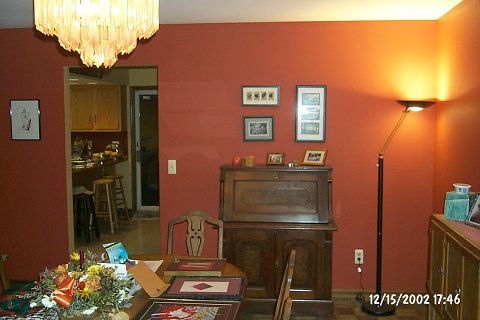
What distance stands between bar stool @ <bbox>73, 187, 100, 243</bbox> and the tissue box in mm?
4281

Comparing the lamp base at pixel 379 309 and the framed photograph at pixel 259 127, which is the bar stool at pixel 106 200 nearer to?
the framed photograph at pixel 259 127

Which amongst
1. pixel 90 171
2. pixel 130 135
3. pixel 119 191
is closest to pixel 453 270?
pixel 90 171

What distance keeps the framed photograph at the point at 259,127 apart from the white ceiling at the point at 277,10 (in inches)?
33.5

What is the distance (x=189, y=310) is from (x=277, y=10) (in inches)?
100

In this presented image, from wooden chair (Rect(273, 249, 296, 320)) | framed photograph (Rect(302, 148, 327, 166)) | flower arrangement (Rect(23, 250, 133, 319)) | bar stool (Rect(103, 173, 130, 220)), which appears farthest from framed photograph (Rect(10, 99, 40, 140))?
wooden chair (Rect(273, 249, 296, 320))

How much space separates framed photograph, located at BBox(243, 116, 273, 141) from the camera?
4387 mm

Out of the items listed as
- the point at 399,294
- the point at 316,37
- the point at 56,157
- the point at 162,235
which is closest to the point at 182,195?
the point at 162,235

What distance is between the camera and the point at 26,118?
461 centimetres

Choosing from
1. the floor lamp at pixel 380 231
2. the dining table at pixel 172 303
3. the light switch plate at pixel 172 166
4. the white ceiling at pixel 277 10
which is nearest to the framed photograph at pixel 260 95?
the white ceiling at pixel 277 10

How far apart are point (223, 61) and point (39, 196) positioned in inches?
84.1

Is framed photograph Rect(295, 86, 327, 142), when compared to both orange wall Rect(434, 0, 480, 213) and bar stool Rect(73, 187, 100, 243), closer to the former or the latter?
orange wall Rect(434, 0, 480, 213)

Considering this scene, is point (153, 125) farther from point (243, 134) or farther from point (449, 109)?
point (449, 109)

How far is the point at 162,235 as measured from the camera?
179 inches

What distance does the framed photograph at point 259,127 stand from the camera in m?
4.39
